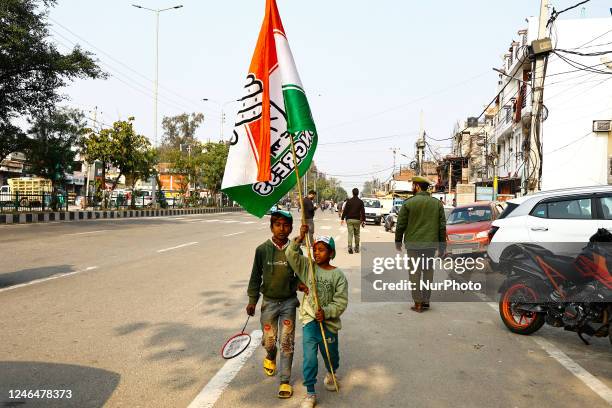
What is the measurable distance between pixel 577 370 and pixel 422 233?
9.59 feet

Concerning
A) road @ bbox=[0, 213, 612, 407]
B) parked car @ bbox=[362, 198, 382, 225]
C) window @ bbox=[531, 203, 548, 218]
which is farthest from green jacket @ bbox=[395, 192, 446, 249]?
parked car @ bbox=[362, 198, 382, 225]

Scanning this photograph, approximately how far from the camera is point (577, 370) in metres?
4.61

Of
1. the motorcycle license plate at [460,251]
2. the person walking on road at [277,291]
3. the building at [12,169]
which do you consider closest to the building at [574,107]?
the motorcycle license plate at [460,251]

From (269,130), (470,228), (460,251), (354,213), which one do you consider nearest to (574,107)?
(354,213)

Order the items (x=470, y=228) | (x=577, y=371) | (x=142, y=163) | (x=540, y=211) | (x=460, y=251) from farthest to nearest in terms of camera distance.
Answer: (x=142, y=163), (x=470, y=228), (x=460, y=251), (x=540, y=211), (x=577, y=371)

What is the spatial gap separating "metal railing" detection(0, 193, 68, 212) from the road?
2163 centimetres

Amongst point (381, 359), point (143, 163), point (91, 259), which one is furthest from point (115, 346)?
point (143, 163)

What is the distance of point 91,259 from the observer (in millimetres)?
11461

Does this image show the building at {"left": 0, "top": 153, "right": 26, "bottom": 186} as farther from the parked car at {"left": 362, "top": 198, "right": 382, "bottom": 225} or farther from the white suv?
the white suv

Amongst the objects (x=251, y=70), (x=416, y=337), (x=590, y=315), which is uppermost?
(x=251, y=70)

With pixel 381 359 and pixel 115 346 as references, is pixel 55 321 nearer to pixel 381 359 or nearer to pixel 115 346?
pixel 115 346

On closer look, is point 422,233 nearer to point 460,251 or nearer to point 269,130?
point 460,251

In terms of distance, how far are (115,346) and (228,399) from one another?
1815 millimetres

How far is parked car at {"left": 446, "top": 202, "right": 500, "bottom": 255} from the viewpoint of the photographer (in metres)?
10.2
